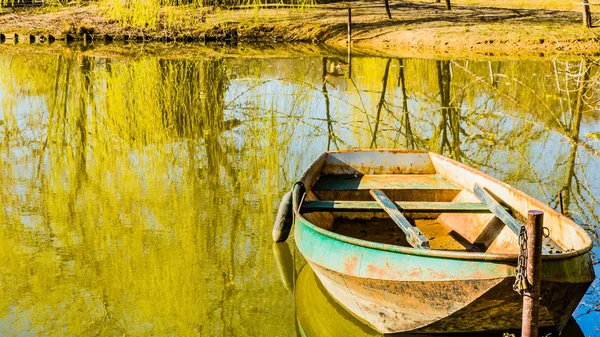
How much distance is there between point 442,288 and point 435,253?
0.83 feet

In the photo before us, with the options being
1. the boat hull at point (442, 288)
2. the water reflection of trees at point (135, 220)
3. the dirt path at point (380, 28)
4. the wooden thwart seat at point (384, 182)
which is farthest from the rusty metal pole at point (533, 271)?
the dirt path at point (380, 28)

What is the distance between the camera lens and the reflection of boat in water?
608 centimetres

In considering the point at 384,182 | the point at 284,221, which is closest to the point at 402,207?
the point at 384,182

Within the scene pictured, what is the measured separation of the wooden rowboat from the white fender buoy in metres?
0.03

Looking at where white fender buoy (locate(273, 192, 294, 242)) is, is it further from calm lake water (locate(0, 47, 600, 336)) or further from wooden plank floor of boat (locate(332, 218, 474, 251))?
wooden plank floor of boat (locate(332, 218, 474, 251))

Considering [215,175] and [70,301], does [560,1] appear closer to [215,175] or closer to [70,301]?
[215,175]

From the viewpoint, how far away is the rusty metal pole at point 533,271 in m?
4.57

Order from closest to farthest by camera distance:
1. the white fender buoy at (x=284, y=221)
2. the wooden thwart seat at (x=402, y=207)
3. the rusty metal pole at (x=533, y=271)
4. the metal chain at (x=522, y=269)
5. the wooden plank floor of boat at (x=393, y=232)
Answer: the rusty metal pole at (x=533, y=271) < the metal chain at (x=522, y=269) < the wooden thwart seat at (x=402, y=207) < the wooden plank floor of boat at (x=393, y=232) < the white fender buoy at (x=284, y=221)

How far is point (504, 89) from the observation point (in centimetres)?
1842

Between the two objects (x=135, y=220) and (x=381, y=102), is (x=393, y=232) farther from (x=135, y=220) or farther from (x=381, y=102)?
(x=381, y=102)

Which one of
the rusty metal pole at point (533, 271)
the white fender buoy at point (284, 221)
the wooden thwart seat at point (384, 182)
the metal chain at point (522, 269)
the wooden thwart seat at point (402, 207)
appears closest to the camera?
the rusty metal pole at point (533, 271)

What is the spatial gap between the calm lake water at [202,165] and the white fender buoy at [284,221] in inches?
7.9

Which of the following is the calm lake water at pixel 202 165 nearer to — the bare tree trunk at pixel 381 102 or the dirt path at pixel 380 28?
the bare tree trunk at pixel 381 102

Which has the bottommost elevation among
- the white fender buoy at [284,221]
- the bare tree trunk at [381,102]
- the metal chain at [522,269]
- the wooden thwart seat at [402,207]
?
the bare tree trunk at [381,102]
